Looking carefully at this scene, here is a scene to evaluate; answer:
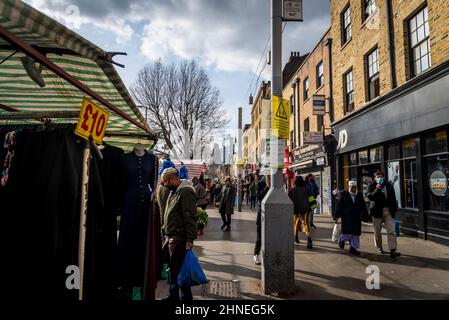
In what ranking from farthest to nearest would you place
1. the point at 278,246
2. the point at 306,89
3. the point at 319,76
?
1. the point at 306,89
2. the point at 319,76
3. the point at 278,246

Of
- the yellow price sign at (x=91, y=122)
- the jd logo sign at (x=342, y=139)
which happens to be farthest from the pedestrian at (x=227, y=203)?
the yellow price sign at (x=91, y=122)

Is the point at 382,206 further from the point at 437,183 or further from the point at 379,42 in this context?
the point at 379,42

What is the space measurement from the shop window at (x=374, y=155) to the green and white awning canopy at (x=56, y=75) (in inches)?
381

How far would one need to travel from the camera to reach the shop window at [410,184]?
9.23 metres

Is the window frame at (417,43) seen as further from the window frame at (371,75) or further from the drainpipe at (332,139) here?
the drainpipe at (332,139)

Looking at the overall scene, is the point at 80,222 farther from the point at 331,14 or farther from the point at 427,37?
the point at 331,14

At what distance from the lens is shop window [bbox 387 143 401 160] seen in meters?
9.95

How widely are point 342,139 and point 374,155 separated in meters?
2.40

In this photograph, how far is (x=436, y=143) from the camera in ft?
27.1

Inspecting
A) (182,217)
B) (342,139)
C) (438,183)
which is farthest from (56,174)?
(342,139)

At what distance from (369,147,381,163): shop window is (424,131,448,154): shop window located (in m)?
2.53

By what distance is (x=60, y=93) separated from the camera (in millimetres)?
3439
